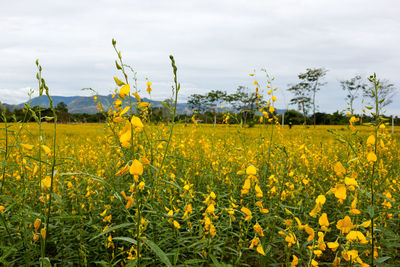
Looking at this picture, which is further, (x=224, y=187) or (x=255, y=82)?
(x=255, y=82)

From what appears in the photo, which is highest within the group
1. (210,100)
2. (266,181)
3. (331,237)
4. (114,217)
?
(210,100)

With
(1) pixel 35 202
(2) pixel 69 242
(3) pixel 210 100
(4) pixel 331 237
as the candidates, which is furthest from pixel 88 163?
(3) pixel 210 100

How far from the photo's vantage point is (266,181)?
2.96 meters

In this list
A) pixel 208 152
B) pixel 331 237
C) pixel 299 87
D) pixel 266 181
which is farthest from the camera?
pixel 299 87

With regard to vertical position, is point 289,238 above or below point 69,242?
above

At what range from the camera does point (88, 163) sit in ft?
12.7

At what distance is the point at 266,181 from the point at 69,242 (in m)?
2.03

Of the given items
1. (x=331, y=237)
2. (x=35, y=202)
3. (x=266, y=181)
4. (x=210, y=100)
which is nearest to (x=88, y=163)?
(x=35, y=202)

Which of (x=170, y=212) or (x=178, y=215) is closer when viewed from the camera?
(x=170, y=212)

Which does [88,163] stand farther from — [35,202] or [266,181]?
[266,181]

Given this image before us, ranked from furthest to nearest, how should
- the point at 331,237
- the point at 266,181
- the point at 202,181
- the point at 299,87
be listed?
the point at 299,87 → the point at 202,181 → the point at 266,181 → the point at 331,237

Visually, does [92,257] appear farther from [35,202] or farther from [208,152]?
[208,152]

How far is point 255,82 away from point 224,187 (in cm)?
135

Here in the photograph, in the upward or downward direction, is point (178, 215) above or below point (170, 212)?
below
